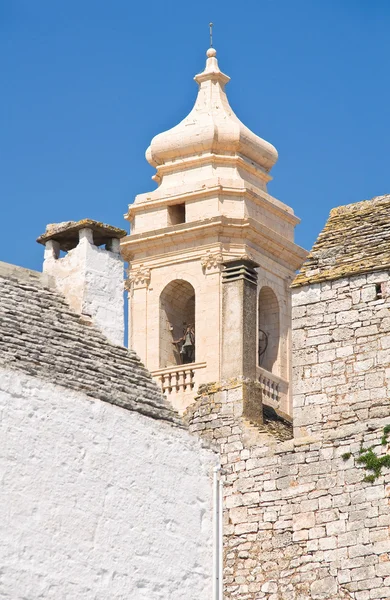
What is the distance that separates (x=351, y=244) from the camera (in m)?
26.1

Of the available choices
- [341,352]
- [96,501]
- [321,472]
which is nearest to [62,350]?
[96,501]

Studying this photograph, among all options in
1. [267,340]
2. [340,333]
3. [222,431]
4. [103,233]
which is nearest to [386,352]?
[340,333]

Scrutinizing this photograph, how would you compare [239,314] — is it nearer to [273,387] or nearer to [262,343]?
[273,387]

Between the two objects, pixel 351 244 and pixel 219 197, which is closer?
pixel 351 244

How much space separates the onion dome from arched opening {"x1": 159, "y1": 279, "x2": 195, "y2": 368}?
9.45ft

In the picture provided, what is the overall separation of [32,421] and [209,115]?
86.1 feet

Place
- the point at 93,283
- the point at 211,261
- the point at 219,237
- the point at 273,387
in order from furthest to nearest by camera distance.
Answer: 1. the point at 219,237
2. the point at 211,261
3. the point at 273,387
4. the point at 93,283

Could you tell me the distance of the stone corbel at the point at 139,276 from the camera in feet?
139

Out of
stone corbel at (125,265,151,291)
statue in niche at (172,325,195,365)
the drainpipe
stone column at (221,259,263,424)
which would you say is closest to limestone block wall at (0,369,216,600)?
the drainpipe

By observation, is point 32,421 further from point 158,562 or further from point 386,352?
point 386,352

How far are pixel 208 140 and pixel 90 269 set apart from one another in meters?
22.6

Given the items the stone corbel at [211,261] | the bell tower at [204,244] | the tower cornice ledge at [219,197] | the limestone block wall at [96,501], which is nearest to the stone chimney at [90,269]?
the limestone block wall at [96,501]

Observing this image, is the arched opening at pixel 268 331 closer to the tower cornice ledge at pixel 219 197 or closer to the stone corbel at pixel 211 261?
the stone corbel at pixel 211 261

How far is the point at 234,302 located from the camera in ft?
93.3
